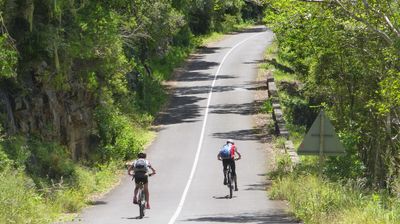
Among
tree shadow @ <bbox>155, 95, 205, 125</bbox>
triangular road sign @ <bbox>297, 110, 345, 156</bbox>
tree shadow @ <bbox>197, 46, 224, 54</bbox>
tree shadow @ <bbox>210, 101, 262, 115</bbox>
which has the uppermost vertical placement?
triangular road sign @ <bbox>297, 110, 345, 156</bbox>

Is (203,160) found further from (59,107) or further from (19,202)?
(19,202)

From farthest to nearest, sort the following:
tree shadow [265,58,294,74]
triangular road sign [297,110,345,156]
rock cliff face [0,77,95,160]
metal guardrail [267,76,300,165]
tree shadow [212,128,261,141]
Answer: tree shadow [265,58,294,74], tree shadow [212,128,261,141], metal guardrail [267,76,300,165], rock cliff face [0,77,95,160], triangular road sign [297,110,345,156]

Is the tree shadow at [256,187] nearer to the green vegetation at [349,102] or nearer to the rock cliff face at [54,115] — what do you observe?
the green vegetation at [349,102]

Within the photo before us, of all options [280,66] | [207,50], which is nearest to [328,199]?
[280,66]

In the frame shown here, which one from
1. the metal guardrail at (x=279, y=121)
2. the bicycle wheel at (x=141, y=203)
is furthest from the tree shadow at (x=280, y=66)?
the bicycle wheel at (x=141, y=203)

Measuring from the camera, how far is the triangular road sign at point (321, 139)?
50.8ft

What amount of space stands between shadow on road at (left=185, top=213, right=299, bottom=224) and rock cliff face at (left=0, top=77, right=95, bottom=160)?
6603mm

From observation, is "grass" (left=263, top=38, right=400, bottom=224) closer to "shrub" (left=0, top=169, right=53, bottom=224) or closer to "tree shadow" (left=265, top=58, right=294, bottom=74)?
"shrub" (left=0, top=169, right=53, bottom=224)

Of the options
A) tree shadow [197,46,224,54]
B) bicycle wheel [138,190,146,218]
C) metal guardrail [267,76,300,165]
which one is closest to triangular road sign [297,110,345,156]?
bicycle wheel [138,190,146,218]

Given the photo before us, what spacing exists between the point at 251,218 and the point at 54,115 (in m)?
9.08

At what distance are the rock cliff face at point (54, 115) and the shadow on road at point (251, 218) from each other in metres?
6.60

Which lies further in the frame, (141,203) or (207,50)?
(207,50)

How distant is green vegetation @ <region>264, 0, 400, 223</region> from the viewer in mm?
15570

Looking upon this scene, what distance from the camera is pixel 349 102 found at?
29.0m
